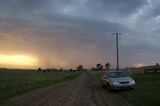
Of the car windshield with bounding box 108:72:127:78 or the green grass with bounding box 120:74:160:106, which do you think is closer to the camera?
the green grass with bounding box 120:74:160:106

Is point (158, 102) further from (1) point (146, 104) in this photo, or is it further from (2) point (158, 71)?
(2) point (158, 71)

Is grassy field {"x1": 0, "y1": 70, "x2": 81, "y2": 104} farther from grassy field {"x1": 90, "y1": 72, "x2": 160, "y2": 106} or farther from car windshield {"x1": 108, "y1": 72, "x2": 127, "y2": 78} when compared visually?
car windshield {"x1": 108, "y1": 72, "x2": 127, "y2": 78}

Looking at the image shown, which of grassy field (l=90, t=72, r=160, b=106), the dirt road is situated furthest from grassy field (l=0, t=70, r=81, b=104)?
grassy field (l=90, t=72, r=160, b=106)

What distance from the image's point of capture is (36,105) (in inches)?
433

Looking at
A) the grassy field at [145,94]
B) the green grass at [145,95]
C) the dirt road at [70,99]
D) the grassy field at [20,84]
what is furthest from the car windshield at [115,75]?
the grassy field at [20,84]

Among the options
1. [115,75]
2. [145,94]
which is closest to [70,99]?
[145,94]

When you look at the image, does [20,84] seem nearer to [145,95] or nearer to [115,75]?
[115,75]

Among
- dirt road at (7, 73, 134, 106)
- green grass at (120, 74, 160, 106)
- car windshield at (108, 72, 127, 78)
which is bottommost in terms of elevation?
dirt road at (7, 73, 134, 106)

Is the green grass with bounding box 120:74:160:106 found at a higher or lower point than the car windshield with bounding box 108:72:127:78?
lower

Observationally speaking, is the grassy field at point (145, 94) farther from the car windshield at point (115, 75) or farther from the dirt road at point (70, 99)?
the car windshield at point (115, 75)

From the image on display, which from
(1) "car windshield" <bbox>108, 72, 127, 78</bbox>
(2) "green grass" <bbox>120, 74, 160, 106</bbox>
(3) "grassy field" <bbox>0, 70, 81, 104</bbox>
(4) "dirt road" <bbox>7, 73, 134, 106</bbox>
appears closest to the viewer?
(2) "green grass" <bbox>120, 74, 160, 106</bbox>

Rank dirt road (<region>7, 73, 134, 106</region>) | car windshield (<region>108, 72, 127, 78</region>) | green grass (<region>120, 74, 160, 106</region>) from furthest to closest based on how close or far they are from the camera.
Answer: car windshield (<region>108, 72, 127, 78</region>) → dirt road (<region>7, 73, 134, 106</region>) → green grass (<region>120, 74, 160, 106</region>)

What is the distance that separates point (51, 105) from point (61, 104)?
527mm

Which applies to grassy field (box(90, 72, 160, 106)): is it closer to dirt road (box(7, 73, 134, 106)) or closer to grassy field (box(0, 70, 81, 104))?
dirt road (box(7, 73, 134, 106))
